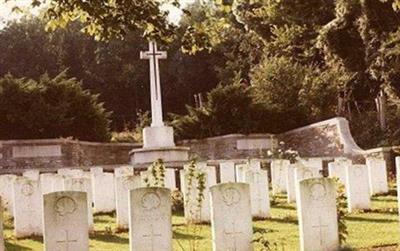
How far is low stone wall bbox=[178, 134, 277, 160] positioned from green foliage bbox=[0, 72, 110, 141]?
12.6ft

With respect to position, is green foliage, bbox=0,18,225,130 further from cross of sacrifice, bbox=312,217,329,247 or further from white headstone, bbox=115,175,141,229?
cross of sacrifice, bbox=312,217,329,247

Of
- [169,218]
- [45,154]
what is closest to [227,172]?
[169,218]

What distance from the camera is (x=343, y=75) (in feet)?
88.8

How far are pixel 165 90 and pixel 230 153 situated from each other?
15346 mm

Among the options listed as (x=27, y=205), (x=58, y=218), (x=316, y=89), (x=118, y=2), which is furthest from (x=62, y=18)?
(x=316, y=89)

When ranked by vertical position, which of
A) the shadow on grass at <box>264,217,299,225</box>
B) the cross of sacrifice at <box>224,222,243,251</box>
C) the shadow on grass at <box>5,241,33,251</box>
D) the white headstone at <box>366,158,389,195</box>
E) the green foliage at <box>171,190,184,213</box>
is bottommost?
the shadow on grass at <box>5,241,33,251</box>

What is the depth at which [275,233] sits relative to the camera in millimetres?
10242

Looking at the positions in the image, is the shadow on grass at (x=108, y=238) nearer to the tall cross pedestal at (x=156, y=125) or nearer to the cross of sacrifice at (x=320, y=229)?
the cross of sacrifice at (x=320, y=229)

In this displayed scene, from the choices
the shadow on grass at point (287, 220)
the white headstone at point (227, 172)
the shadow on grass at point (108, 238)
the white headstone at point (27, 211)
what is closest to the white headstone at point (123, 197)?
the shadow on grass at point (108, 238)

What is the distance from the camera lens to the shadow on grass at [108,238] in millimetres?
10273

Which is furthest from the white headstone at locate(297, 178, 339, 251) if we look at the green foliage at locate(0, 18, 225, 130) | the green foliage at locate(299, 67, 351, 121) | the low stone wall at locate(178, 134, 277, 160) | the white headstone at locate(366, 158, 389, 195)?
the green foliage at locate(0, 18, 225, 130)

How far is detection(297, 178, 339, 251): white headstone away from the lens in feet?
A: 27.7

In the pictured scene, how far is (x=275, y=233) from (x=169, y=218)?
2.86m

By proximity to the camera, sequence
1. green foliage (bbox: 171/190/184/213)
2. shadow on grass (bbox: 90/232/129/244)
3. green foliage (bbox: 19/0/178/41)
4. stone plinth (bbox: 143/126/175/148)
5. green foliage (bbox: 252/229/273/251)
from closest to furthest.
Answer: green foliage (bbox: 252/229/273/251) < green foliage (bbox: 19/0/178/41) < shadow on grass (bbox: 90/232/129/244) < green foliage (bbox: 171/190/184/213) < stone plinth (bbox: 143/126/175/148)
